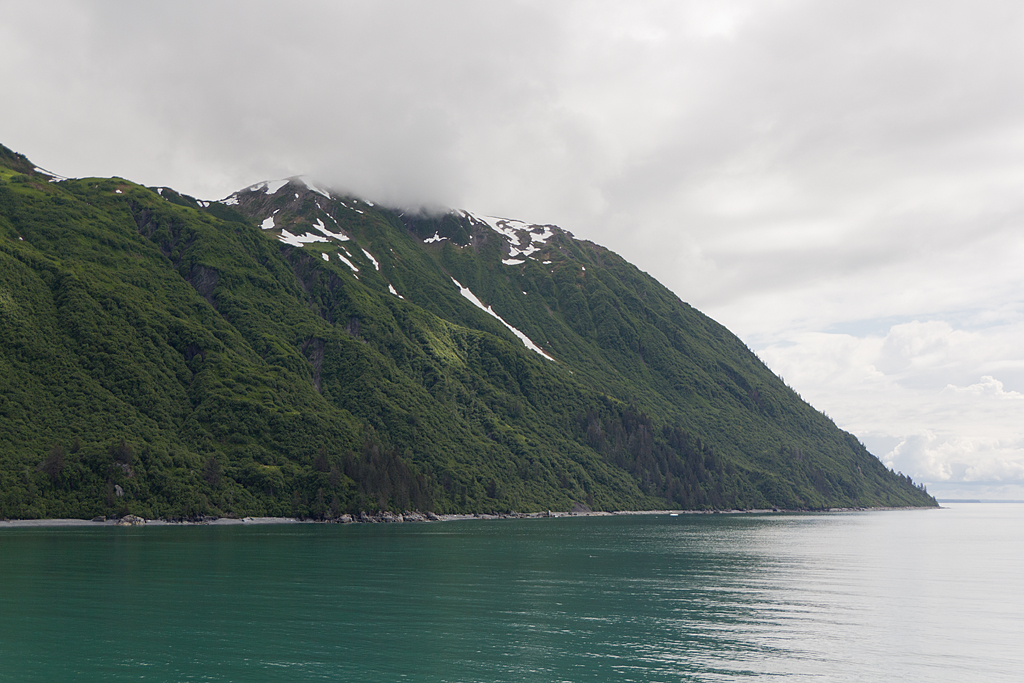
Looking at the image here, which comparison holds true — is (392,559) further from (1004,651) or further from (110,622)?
(1004,651)

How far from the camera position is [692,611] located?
66.3m

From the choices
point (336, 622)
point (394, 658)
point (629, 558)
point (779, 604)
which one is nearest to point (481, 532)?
point (629, 558)

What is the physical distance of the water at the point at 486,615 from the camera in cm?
4469

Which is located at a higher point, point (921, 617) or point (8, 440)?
point (8, 440)

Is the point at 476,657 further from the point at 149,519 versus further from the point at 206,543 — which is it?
the point at 149,519

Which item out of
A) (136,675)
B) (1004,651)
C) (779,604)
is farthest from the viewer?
(779,604)

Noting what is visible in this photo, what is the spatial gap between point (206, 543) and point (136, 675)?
84285 millimetres

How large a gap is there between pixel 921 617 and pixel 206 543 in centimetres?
9767

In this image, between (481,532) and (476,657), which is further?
(481,532)

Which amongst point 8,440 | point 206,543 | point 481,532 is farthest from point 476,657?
point 8,440

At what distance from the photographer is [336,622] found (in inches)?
2199

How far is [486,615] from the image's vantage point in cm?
6084

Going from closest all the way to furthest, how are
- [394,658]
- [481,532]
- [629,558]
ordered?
1. [394,658]
2. [629,558]
3. [481,532]

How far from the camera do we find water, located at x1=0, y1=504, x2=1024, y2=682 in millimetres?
44688
